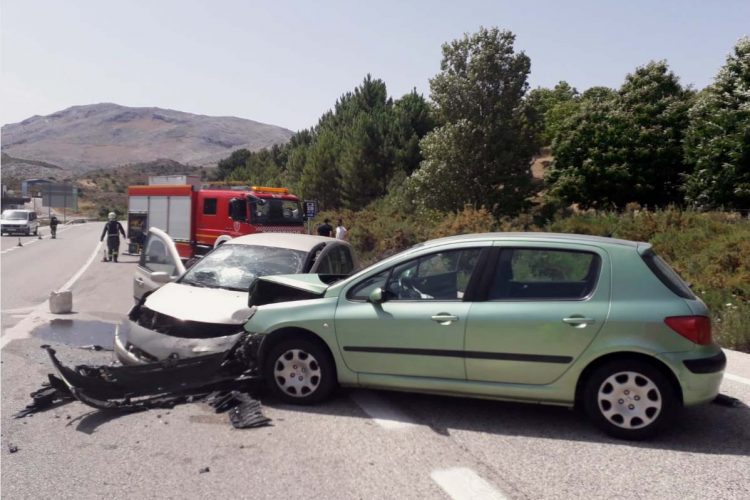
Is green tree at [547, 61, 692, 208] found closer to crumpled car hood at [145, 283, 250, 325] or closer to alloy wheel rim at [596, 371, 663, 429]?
crumpled car hood at [145, 283, 250, 325]

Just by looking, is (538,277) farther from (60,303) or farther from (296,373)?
(60,303)

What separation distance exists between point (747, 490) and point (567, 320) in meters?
1.60

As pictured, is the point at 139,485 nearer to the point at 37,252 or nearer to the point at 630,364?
the point at 630,364

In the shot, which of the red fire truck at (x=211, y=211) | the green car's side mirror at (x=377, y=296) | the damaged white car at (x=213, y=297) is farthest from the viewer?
the red fire truck at (x=211, y=211)

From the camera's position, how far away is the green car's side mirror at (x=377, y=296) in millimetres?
5629

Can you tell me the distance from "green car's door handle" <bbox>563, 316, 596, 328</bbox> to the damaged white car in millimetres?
2706

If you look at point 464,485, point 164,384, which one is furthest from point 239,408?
point 464,485

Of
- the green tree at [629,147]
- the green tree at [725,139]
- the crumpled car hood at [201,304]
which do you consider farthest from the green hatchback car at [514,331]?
the green tree at [629,147]

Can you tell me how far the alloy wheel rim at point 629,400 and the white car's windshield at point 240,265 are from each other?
3952mm

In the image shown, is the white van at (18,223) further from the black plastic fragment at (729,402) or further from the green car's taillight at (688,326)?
the green car's taillight at (688,326)

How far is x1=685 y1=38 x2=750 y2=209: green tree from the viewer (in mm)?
20375

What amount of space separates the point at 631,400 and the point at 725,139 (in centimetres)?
1898

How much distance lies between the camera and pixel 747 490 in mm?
4184

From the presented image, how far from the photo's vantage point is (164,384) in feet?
19.4
